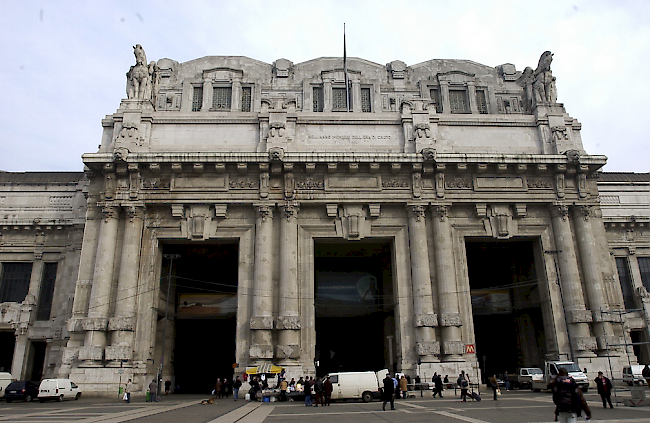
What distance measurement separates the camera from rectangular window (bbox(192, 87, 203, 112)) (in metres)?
40.2

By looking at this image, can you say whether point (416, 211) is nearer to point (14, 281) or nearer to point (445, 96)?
point (445, 96)

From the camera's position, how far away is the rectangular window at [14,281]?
35250mm

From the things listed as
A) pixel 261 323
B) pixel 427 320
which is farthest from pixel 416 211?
pixel 261 323

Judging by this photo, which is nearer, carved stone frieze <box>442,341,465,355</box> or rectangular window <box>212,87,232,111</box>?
carved stone frieze <box>442,341,465,355</box>

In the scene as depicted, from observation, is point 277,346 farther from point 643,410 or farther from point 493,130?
point 493,130

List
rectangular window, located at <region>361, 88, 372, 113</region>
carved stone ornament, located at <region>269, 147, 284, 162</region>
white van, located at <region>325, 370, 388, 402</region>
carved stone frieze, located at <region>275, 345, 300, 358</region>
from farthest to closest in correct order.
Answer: rectangular window, located at <region>361, 88, 372, 113</region>
carved stone ornament, located at <region>269, 147, 284, 162</region>
carved stone frieze, located at <region>275, 345, 300, 358</region>
white van, located at <region>325, 370, 388, 402</region>

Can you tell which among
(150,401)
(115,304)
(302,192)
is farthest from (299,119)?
(150,401)

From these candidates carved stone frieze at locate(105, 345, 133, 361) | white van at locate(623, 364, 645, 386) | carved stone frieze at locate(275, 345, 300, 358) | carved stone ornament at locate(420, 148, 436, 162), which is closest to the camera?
white van at locate(623, 364, 645, 386)

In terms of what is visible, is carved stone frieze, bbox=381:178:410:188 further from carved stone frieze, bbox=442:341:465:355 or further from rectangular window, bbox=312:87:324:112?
rectangular window, bbox=312:87:324:112

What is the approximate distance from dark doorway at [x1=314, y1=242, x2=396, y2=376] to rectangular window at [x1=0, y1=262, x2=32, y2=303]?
21403 mm

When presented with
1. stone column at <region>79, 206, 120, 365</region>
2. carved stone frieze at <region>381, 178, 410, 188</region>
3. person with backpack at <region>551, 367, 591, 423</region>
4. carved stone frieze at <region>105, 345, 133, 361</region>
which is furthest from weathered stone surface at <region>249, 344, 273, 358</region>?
person with backpack at <region>551, 367, 591, 423</region>

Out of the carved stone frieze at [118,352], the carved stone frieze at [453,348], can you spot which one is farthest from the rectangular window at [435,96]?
the carved stone frieze at [118,352]

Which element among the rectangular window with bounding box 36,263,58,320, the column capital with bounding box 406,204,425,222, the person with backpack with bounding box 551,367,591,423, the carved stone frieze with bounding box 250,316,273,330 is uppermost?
the column capital with bounding box 406,204,425,222

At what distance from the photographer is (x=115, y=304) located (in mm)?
28188
